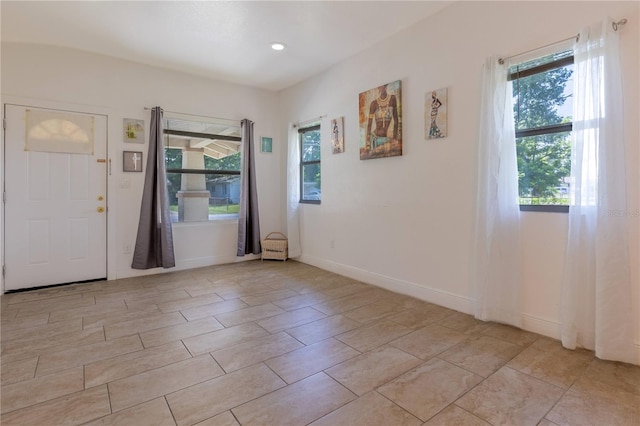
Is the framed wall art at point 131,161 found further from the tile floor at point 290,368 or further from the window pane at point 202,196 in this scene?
the tile floor at point 290,368

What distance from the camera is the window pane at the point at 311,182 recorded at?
5070 millimetres

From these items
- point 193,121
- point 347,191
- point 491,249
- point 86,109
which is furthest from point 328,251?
point 86,109

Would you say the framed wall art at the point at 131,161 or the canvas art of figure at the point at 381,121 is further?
the framed wall art at the point at 131,161

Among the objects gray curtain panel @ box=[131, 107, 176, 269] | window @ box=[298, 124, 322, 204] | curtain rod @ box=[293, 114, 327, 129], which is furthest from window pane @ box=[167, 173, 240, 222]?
curtain rod @ box=[293, 114, 327, 129]

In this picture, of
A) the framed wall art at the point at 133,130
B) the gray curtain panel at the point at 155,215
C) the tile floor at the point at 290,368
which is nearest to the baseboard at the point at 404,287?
the tile floor at the point at 290,368

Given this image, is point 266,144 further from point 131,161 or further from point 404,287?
point 404,287

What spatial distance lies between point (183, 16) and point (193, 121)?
1.83 metres

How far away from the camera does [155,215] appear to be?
440 centimetres

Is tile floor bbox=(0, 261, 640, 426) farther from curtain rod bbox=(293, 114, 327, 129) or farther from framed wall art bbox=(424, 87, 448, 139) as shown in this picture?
curtain rod bbox=(293, 114, 327, 129)

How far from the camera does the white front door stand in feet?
12.1

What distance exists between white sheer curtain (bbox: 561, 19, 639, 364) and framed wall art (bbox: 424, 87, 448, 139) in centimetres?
104

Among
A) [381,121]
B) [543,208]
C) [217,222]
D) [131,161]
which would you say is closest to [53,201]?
[131,161]

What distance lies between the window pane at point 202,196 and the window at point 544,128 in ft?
13.1

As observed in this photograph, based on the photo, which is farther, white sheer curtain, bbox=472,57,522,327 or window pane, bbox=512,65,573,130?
white sheer curtain, bbox=472,57,522,327
